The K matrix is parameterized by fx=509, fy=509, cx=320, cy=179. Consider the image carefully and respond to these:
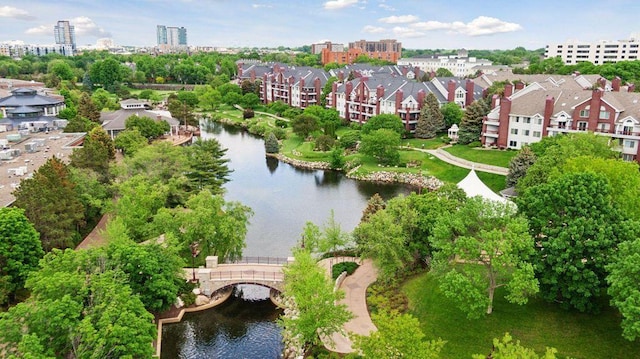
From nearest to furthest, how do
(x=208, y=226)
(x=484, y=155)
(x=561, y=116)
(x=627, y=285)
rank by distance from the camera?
1. (x=627, y=285)
2. (x=208, y=226)
3. (x=561, y=116)
4. (x=484, y=155)

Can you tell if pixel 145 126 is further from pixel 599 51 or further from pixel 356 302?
pixel 599 51

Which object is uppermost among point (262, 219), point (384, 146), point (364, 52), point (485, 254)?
point (364, 52)

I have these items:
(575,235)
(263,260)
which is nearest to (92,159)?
(263,260)

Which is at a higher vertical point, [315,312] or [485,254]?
[485,254]

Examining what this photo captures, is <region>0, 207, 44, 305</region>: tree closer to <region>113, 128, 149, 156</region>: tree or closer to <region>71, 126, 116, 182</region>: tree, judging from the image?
<region>71, 126, 116, 182</region>: tree

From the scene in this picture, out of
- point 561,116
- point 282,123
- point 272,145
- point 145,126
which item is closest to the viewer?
point 561,116

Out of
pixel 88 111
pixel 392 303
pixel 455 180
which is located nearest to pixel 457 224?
pixel 392 303

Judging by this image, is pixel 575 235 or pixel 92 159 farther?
pixel 92 159

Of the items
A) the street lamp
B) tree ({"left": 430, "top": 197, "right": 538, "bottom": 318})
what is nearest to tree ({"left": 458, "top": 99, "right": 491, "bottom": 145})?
tree ({"left": 430, "top": 197, "right": 538, "bottom": 318})
